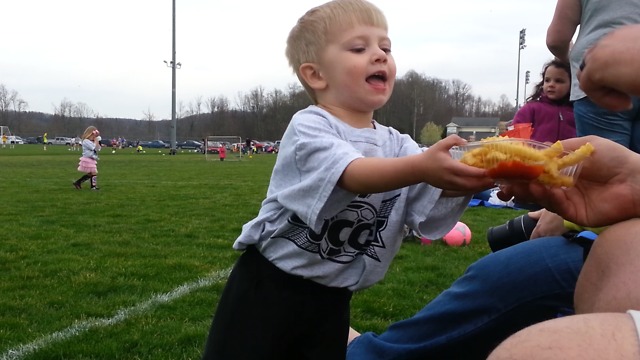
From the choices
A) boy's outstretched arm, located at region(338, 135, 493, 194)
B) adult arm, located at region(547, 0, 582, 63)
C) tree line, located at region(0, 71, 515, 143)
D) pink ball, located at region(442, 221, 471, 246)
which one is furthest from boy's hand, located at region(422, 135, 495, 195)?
tree line, located at region(0, 71, 515, 143)

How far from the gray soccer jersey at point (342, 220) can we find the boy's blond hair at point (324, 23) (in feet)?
0.91

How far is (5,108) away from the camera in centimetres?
9675

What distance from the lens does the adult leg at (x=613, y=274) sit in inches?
46.2

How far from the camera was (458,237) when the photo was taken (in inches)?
252

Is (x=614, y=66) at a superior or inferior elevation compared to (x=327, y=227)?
superior

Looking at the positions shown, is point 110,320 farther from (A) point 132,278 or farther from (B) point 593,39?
(B) point 593,39

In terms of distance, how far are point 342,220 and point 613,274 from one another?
39.1 inches

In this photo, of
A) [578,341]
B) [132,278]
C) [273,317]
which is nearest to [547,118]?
[132,278]

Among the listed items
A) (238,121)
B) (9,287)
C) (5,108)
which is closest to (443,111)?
(238,121)

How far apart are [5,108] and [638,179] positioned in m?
110

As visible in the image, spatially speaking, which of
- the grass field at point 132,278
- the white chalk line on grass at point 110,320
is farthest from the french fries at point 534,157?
the white chalk line on grass at point 110,320

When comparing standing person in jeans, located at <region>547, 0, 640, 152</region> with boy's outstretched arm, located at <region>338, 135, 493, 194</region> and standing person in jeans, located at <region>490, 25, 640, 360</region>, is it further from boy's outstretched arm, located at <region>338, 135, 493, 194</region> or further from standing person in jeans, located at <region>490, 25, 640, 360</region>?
boy's outstretched arm, located at <region>338, 135, 493, 194</region>

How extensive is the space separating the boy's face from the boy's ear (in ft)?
0.10

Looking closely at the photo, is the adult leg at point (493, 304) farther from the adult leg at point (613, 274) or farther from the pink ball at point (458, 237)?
the pink ball at point (458, 237)
